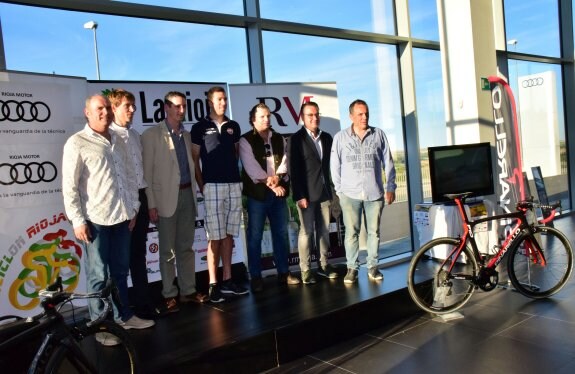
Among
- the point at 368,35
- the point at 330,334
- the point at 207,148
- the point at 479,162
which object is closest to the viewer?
the point at 330,334

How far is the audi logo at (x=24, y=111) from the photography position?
115 inches

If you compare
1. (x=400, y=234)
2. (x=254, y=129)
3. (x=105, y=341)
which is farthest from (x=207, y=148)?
(x=400, y=234)

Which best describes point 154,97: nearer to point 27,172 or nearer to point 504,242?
point 27,172

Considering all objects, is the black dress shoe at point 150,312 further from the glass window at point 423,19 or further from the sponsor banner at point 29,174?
the glass window at point 423,19

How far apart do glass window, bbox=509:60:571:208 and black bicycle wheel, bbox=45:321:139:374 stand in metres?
6.88

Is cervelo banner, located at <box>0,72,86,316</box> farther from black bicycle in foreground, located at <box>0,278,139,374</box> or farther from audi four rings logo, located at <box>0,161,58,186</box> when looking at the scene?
black bicycle in foreground, located at <box>0,278,139,374</box>

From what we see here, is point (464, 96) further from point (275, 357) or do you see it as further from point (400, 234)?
point (275, 357)

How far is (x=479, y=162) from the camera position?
181 inches

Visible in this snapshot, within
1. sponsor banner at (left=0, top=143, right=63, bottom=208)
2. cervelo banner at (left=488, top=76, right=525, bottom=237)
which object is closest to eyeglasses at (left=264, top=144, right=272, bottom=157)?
sponsor banner at (left=0, top=143, right=63, bottom=208)

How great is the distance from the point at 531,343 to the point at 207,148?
255 centimetres

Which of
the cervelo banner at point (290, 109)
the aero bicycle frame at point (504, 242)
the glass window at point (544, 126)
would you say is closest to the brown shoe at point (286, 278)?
the cervelo banner at point (290, 109)

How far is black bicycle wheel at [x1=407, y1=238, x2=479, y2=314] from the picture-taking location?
3414mm

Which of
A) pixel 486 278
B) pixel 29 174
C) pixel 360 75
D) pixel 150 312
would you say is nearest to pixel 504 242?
pixel 486 278

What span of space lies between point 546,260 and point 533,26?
4878mm
